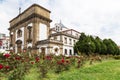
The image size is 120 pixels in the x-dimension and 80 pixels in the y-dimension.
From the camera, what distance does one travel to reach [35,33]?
32625mm

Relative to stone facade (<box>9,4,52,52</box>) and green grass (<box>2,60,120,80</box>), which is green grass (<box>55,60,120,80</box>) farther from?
stone facade (<box>9,4,52,52</box>)

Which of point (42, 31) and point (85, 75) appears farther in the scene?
point (42, 31)

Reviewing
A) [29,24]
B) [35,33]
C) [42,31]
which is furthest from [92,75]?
[29,24]

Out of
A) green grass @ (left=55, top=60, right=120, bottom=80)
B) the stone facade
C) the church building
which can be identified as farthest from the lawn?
the stone facade

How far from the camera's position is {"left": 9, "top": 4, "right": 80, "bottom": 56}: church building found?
1265 inches

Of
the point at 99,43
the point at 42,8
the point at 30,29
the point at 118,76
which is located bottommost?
the point at 118,76

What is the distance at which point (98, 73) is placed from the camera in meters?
9.95

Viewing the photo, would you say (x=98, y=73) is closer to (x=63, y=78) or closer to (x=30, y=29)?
(x=63, y=78)

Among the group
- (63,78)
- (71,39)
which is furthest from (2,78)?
(71,39)

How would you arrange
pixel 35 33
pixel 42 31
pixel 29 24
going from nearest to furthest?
pixel 35 33 → pixel 42 31 → pixel 29 24

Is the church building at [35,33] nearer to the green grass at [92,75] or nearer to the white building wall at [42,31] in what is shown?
the white building wall at [42,31]

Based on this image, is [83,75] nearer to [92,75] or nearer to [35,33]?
[92,75]

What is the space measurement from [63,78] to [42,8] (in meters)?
27.4

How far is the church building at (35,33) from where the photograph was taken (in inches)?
1265
